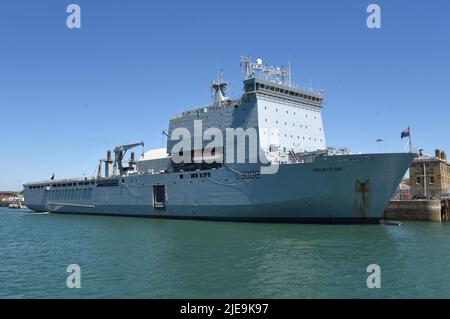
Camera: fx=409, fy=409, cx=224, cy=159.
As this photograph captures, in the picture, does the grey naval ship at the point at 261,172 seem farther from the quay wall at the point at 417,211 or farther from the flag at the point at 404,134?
the quay wall at the point at 417,211

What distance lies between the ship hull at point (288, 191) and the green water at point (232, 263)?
7.10ft

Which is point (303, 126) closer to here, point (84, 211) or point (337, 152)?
point (337, 152)

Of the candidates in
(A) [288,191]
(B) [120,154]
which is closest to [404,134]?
(A) [288,191]

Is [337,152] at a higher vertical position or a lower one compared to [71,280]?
higher

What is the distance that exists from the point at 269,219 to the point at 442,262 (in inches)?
543

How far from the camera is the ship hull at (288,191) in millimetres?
24375

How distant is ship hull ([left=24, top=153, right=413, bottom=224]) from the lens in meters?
24.4

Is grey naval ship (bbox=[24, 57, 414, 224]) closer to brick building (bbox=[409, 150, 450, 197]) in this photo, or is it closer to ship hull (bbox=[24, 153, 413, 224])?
ship hull (bbox=[24, 153, 413, 224])

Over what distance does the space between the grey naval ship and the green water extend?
2.56m

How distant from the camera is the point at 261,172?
Answer: 27047 mm

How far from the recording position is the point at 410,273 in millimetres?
12969

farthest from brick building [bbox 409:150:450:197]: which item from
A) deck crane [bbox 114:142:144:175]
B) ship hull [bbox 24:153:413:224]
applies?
deck crane [bbox 114:142:144:175]

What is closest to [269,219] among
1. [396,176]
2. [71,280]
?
[396,176]

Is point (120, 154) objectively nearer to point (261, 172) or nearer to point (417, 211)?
point (261, 172)
